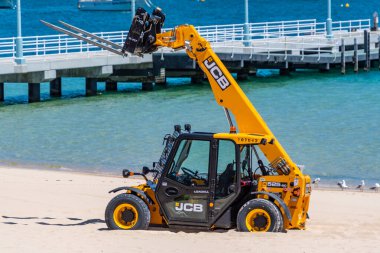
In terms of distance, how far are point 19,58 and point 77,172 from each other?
52.7 ft

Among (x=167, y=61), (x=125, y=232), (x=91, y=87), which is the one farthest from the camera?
(x=167, y=61)

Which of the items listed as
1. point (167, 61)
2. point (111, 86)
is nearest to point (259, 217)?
point (167, 61)

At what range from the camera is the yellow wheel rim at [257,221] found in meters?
14.5

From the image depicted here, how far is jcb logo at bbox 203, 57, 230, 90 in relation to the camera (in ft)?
49.3

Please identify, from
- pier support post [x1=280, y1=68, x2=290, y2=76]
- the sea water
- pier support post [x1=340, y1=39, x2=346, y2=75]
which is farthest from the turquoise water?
pier support post [x1=280, y1=68, x2=290, y2=76]

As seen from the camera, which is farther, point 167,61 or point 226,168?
point 167,61

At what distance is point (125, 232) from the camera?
14.7 metres

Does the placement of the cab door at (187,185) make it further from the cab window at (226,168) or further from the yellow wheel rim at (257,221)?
the yellow wheel rim at (257,221)

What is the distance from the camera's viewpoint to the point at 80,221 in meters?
16.5

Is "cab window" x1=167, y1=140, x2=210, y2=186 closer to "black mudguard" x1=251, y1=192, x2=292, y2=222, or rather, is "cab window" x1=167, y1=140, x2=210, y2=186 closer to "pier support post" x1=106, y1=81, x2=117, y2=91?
"black mudguard" x1=251, y1=192, x2=292, y2=222

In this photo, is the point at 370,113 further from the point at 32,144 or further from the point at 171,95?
the point at 32,144

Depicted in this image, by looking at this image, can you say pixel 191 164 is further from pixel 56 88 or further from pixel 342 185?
pixel 56 88

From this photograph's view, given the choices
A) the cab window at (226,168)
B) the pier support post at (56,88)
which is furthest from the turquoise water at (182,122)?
the cab window at (226,168)

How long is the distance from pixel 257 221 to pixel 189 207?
102 cm
